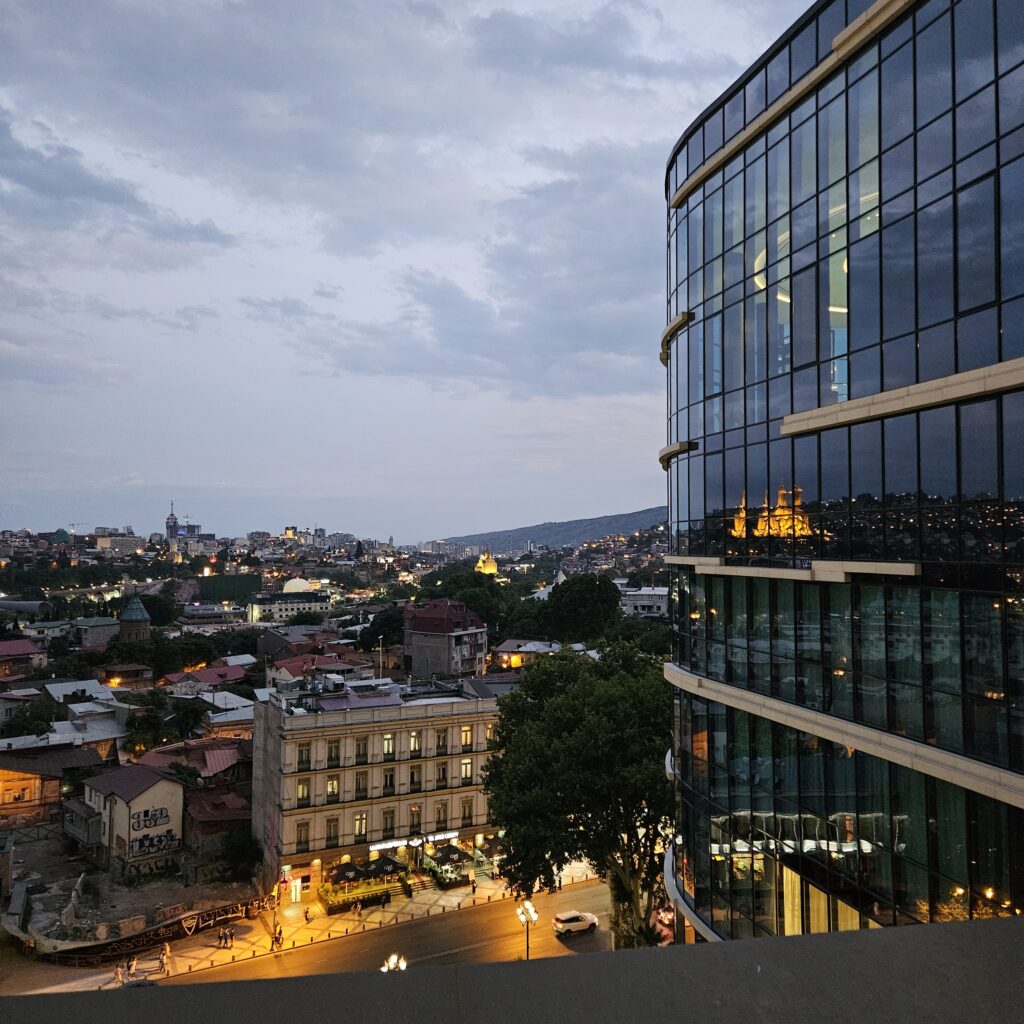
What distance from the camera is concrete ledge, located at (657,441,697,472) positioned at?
805 inches

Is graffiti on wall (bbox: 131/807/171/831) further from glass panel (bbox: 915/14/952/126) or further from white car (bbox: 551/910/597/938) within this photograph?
glass panel (bbox: 915/14/952/126)

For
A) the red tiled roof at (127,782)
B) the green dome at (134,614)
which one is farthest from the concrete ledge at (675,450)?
the green dome at (134,614)

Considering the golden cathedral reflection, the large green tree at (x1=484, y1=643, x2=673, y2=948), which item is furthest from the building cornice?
the large green tree at (x1=484, y1=643, x2=673, y2=948)

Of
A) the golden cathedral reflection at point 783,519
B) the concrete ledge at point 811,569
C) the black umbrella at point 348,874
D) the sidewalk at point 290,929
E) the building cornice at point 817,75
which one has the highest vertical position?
the building cornice at point 817,75

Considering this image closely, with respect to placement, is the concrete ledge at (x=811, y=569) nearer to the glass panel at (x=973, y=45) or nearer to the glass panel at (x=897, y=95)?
the glass panel at (x=897, y=95)

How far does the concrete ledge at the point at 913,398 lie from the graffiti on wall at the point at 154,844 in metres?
39.5

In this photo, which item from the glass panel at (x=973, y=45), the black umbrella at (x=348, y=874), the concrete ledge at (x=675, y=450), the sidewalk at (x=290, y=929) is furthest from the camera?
the black umbrella at (x=348, y=874)

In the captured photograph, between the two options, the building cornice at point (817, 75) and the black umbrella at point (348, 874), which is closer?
the building cornice at point (817, 75)

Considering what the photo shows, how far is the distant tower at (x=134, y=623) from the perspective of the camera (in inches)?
4343

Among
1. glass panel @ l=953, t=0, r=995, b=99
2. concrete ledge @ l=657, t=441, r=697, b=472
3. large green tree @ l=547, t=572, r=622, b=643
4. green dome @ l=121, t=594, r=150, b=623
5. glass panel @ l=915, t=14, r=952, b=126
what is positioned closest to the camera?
glass panel @ l=953, t=0, r=995, b=99

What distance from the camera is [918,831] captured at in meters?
13.4

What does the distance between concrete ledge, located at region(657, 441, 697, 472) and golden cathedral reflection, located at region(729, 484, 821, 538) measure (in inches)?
103

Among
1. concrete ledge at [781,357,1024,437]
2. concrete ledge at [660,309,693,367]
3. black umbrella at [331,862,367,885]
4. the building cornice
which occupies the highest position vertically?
the building cornice

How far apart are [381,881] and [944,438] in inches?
1273
